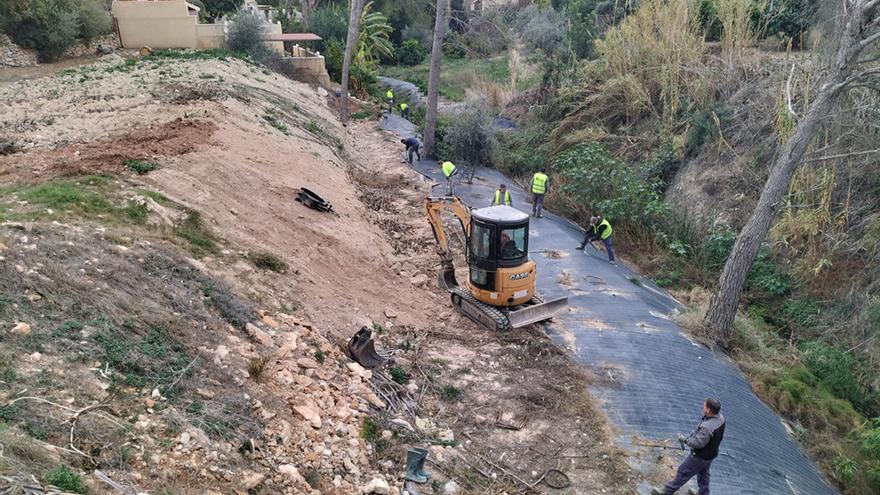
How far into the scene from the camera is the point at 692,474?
6.61 meters

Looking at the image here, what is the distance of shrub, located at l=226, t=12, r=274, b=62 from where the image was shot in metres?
29.6

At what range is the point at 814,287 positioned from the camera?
12453 millimetres

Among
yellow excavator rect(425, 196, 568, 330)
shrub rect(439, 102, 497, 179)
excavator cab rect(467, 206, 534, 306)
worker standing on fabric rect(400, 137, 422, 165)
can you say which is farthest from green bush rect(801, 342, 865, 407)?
worker standing on fabric rect(400, 137, 422, 165)

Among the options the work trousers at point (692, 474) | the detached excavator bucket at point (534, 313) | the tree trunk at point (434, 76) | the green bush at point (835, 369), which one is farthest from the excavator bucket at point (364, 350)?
the tree trunk at point (434, 76)

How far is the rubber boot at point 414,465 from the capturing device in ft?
20.6

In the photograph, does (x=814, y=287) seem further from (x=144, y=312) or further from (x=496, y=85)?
(x=496, y=85)

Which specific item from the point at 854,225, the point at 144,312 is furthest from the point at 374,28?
the point at 144,312

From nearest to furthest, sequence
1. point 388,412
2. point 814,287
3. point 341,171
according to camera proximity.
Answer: point 388,412, point 814,287, point 341,171

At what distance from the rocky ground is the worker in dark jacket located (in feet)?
2.32

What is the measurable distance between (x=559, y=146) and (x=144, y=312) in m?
16.5

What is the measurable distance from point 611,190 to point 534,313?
24.2 feet

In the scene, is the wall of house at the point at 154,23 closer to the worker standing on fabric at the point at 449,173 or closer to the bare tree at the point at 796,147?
the worker standing on fabric at the point at 449,173

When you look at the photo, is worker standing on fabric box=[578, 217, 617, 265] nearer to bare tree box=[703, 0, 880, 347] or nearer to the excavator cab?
bare tree box=[703, 0, 880, 347]

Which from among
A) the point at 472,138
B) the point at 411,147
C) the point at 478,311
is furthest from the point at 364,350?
the point at 411,147
